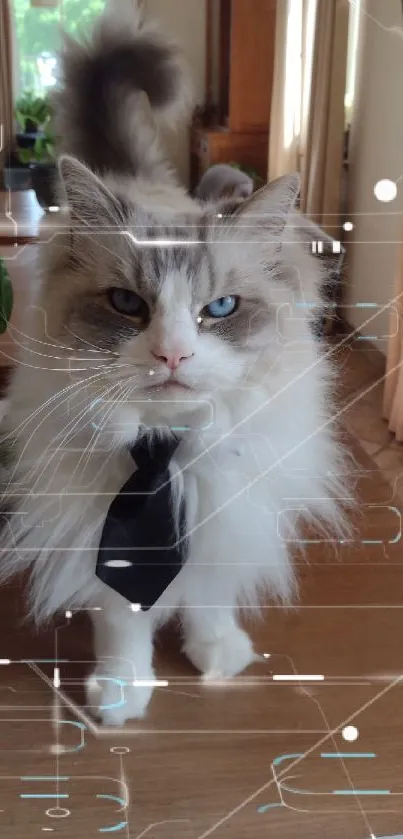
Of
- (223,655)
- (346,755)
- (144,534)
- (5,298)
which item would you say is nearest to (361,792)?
(346,755)

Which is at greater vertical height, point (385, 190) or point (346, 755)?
point (385, 190)

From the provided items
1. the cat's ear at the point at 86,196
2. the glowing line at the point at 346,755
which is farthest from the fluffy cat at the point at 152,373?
the glowing line at the point at 346,755

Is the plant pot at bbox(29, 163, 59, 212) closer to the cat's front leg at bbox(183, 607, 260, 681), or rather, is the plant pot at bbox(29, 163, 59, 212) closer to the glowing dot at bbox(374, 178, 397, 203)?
the glowing dot at bbox(374, 178, 397, 203)

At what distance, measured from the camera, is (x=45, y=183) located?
1.71 ft

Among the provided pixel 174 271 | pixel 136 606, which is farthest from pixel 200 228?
pixel 136 606

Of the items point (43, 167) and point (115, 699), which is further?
point (115, 699)

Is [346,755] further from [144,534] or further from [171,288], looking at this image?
[171,288]

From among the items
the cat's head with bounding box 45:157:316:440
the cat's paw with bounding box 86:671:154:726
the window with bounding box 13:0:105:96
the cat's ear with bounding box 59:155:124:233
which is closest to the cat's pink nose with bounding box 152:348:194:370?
the cat's head with bounding box 45:157:316:440

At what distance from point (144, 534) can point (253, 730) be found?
0.20 metres

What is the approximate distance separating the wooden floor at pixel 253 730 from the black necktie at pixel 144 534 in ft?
0.25

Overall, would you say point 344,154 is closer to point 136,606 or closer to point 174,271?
point 174,271

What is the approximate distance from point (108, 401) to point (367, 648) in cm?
33

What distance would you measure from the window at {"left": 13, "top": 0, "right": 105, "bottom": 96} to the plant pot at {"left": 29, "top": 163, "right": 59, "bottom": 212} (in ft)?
0.18

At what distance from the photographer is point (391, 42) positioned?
52 cm
